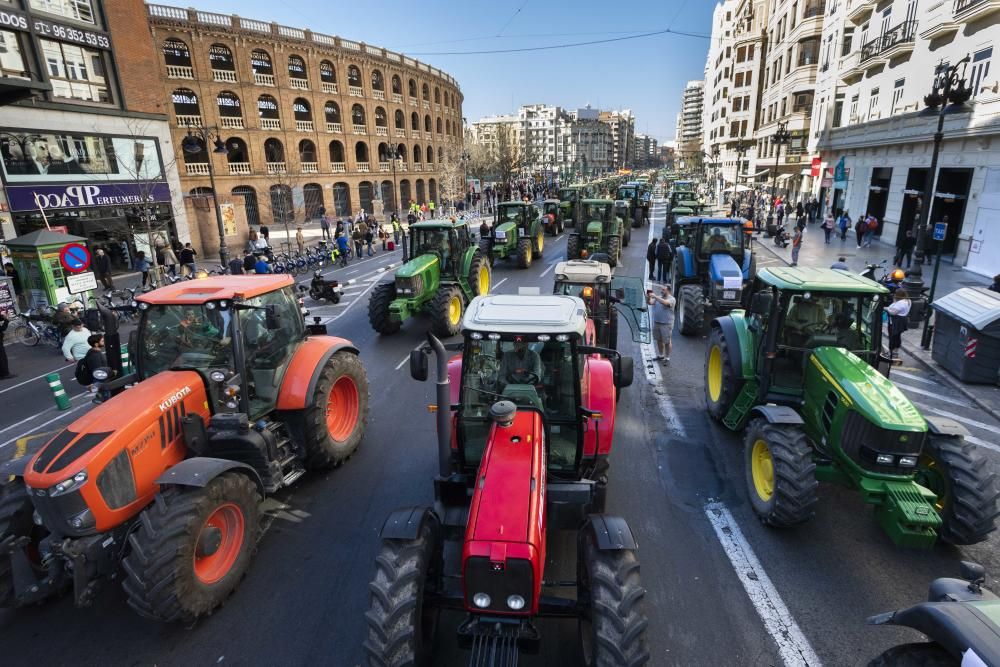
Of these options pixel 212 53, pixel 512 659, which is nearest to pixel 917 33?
pixel 512 659

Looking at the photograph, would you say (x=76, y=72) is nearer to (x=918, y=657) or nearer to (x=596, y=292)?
(x=596, y=292)

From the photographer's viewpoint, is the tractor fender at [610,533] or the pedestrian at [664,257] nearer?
the tractor fender at [610,533]

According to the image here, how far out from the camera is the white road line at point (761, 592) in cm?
403

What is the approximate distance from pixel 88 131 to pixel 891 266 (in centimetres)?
2840

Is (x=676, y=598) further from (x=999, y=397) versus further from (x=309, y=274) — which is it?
(x=309, y=274)

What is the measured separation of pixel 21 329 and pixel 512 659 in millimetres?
16387

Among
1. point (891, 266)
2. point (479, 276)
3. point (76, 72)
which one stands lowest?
point (891, 266)

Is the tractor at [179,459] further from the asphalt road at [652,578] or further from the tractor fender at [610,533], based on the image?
the tractor fender at [610,533]

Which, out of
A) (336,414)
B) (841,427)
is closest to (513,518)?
(841,427)

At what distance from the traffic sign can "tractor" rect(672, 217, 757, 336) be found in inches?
577

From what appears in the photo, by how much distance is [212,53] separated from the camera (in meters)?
32.4

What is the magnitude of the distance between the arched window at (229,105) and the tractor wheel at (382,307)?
2897 cm

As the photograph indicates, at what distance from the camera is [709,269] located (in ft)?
39.7

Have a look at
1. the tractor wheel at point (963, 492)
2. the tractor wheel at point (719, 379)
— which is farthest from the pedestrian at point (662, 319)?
the tractor wheel at point (963, 492)
